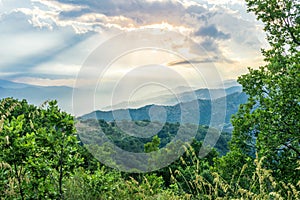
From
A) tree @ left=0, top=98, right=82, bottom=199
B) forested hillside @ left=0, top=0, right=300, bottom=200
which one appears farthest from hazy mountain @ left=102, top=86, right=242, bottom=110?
tree @ left=0, top=98, right=82, bottom=199

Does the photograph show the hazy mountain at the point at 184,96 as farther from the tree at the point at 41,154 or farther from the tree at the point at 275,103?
the tree at the point at 41,154

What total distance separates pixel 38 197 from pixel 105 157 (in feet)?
96.3

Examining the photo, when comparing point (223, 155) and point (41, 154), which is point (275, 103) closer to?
point (223, 155)

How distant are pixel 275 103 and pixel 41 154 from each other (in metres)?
10.5

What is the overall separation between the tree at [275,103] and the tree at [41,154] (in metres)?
9.06

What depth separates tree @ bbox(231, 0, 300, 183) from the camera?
1319 centimetres

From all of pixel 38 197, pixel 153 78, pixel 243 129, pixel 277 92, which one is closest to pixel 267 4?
pixel 277 92

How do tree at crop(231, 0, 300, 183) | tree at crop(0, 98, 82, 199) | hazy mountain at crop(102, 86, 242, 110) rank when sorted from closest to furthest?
1. tree at crop(0, 98, 82, 199)
2. tree at crop(231, 0, 300, 183)
3. hazy mountain at crop(102, 86, 242, 110)

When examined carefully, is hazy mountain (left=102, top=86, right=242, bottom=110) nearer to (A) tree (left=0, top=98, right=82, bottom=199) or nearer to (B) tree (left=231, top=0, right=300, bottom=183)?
(B) tree (left=231, top=0, right=300, bottom=183)

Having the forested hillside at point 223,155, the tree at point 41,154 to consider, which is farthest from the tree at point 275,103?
the tree at point 41,154

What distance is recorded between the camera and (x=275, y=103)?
1353 cm

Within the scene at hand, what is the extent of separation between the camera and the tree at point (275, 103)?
43.3 feet

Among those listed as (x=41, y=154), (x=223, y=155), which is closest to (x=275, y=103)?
(x=223, y=155)

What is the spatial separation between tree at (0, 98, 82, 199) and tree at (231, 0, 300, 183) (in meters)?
9.06
